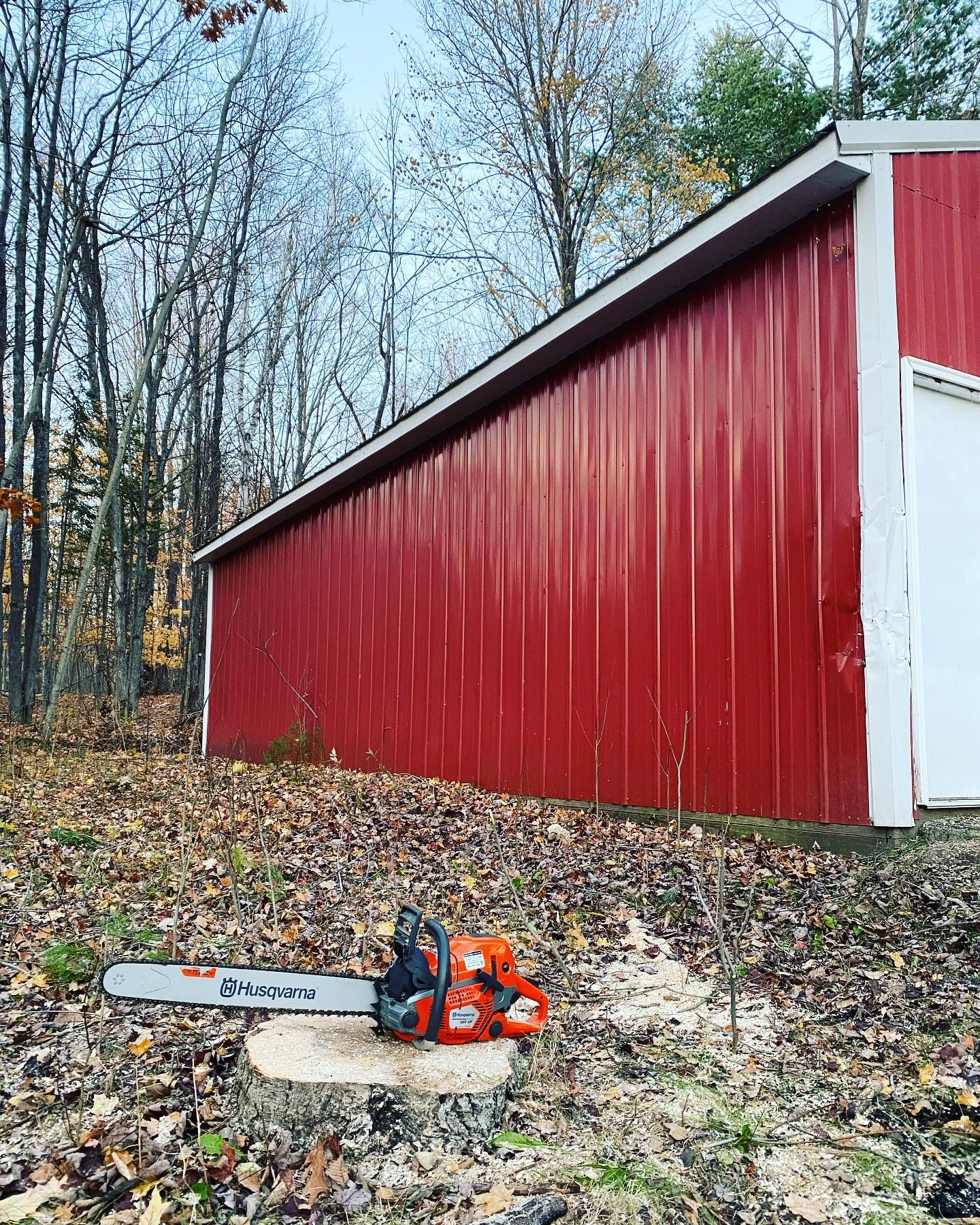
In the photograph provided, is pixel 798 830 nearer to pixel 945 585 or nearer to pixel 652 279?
pixel 945 585

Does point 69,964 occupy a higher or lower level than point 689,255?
lower

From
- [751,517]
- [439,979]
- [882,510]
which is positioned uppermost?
[751,517]

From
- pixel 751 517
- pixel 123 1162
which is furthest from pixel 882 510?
pixel 123 1162

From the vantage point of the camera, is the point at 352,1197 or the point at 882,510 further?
the point at 882,510

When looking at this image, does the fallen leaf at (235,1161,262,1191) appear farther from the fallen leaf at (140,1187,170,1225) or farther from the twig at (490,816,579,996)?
the twig at (490,816,579,996)

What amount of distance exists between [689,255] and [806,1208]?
6.06m

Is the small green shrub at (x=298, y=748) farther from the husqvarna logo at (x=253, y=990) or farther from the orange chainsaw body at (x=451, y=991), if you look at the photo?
the husqvarna logo at (x=253, y=990)

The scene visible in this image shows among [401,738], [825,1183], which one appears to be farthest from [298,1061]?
[401,738]

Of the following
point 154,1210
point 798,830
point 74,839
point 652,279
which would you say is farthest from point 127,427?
point 154,1210

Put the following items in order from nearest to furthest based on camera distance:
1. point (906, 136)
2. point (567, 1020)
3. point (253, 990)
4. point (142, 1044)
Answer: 1. point (253, 990)
2. point (142, 1044)
3. point (567, 1020)
4. point (906, 136)

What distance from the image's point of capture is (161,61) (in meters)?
14.9

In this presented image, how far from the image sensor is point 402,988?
10.2 ft

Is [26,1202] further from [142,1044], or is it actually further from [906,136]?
[906,136]

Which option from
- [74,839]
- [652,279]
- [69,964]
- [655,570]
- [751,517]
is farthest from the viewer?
[655,570]
